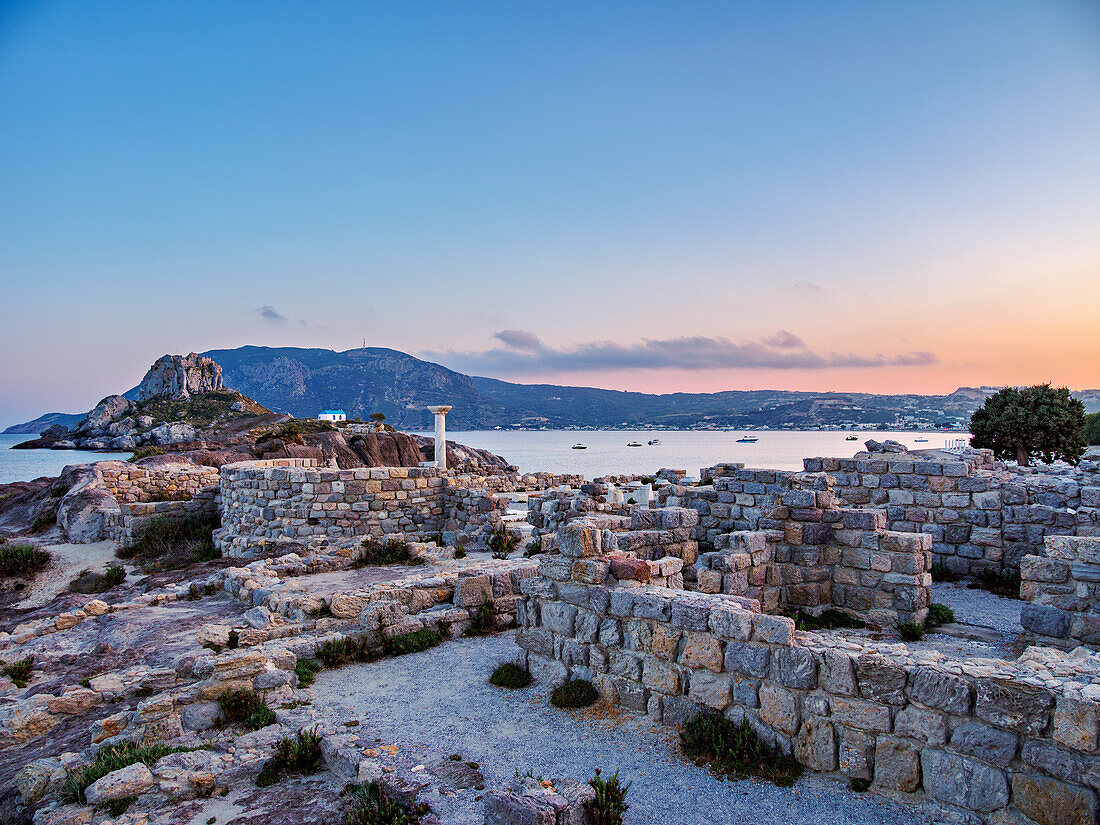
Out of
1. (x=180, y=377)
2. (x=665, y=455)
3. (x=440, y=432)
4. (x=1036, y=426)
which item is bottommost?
(x=665, y=455)

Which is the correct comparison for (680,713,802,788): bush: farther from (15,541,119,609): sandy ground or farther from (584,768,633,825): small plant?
(15,541,119,609): sandy ground

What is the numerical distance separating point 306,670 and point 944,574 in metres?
12.3

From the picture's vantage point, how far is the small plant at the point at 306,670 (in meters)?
7.82

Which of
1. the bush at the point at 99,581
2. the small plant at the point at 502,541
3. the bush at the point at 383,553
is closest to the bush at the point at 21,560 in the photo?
the bush at the point at 99,581

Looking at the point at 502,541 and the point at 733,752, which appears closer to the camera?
the point at 733,752

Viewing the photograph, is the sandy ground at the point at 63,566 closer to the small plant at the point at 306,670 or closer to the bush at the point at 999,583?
the small plant at the point at 306,670

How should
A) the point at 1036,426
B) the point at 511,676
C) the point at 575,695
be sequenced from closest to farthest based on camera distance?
the point at 575,695 → the point at 511,676 → the point at 1036,426

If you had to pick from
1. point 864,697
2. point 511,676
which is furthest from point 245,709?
point 864,697

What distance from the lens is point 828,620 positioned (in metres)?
9.84

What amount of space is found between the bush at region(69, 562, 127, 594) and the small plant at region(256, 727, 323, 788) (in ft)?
38.2

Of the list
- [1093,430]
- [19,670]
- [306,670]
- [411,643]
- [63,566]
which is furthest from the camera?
[1093,430]

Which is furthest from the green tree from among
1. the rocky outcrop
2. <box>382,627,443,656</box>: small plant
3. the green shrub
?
the rocky outcrop

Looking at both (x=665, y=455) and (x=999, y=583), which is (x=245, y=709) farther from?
(x=665, y=455)

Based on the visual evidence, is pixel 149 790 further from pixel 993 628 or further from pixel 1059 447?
pixel 1059 447
